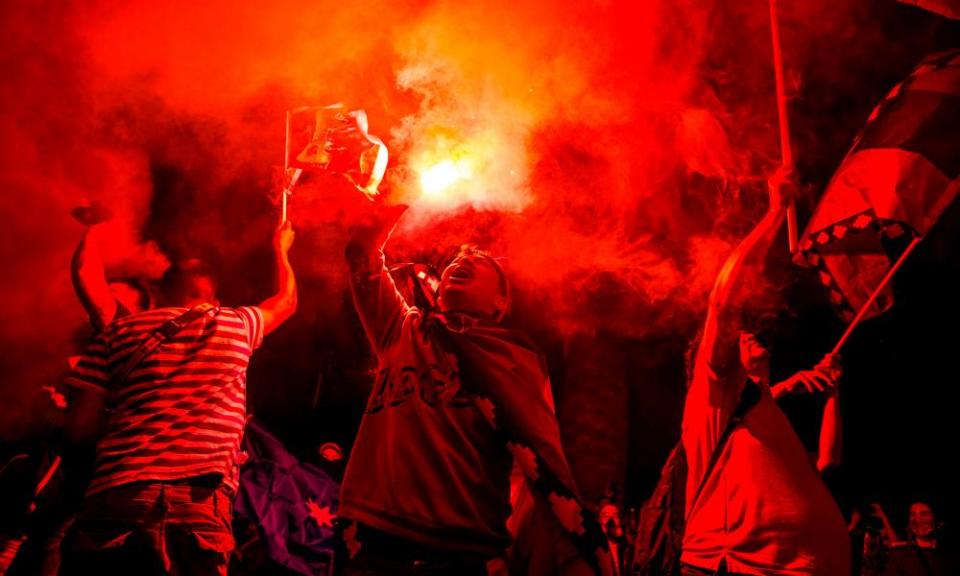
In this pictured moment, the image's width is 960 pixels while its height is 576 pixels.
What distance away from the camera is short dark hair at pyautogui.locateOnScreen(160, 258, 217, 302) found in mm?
3588

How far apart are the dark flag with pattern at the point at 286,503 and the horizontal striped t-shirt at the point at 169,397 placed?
3227 millimetres

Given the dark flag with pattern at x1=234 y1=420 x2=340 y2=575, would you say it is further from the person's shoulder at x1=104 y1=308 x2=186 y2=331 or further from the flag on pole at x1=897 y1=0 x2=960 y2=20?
the flag on pole at x1=897 y1=0 x2=960 y2=20

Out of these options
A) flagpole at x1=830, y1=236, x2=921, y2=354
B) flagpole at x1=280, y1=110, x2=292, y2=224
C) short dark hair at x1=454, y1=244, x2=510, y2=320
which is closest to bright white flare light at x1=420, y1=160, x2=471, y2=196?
flagpole at x1=280, y1=110, x2=292, y2=224

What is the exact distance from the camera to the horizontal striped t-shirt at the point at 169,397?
2904 mm

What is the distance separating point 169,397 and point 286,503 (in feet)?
11.9

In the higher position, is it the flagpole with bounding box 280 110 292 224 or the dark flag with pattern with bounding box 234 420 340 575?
the flagpole with bounding box 280 110 292 224

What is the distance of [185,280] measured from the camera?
362 centimetres

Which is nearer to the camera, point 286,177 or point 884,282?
point 286,177

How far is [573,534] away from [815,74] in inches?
208

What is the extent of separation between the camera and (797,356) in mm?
10266

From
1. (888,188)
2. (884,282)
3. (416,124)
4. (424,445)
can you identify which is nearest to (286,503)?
(416,124)

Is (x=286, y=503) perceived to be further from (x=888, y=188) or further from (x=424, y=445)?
(x=888, y=188)

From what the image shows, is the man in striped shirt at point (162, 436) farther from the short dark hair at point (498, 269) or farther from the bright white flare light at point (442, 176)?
the bright white flare light at point (442, 176)

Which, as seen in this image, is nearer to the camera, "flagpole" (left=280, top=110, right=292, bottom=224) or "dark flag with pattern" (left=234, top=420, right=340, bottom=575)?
"flagpole" (left=280, top=110, right=292, bottom=224)
